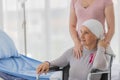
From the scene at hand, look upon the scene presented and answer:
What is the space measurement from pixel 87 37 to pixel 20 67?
1659mm

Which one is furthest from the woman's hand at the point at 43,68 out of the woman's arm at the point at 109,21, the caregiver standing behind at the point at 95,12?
the woman's arm at the point at 109,21

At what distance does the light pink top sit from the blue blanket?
1.10 m

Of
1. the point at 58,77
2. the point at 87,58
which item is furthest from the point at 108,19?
the point at 58,77

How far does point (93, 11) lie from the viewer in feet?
5.89

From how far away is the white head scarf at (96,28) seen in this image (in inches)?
69.7

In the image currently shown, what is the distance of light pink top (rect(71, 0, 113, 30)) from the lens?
5.86 feet

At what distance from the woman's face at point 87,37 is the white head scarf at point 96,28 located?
0.07 ft

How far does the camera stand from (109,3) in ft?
5.86

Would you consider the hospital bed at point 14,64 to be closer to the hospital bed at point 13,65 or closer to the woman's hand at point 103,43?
the hospital bed at point 13,65

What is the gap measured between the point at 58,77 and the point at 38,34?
85.5 inches

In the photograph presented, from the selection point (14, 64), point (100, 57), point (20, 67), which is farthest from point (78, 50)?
point (14, 64)

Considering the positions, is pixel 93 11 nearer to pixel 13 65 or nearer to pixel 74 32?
pixel 74 32

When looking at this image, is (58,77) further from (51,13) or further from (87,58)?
(51,13)

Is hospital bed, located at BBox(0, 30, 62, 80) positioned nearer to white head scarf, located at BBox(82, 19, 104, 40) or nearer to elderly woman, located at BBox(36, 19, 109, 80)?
elderly woman, located at BBox(36, 19, 109, 80)
